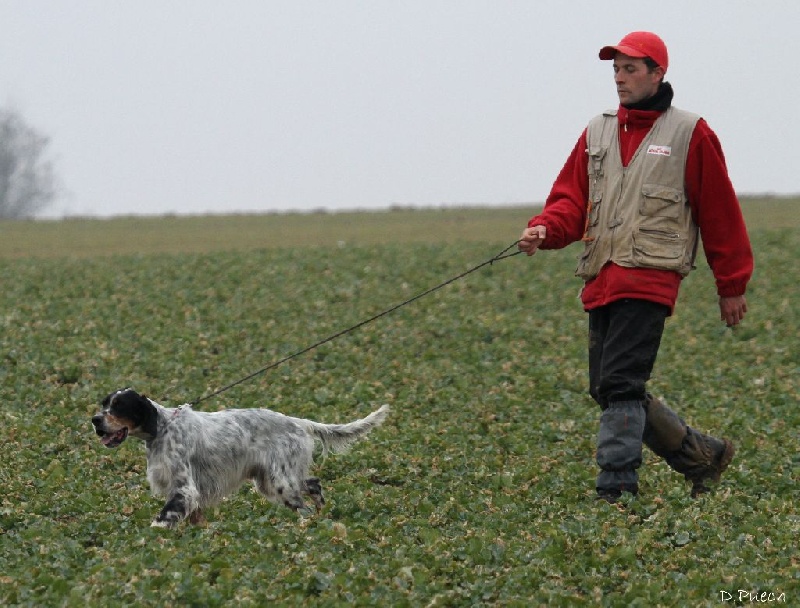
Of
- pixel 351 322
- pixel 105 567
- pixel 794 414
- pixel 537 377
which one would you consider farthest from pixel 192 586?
pixel 351 322

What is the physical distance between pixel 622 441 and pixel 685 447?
0.86 meters

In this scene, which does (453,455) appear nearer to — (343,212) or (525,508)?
(525,508)

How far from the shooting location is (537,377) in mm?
15023

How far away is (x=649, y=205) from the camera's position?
830 centimetres

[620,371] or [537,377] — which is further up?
[620,371]

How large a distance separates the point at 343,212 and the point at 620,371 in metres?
38.6

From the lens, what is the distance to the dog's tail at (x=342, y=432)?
371 inches

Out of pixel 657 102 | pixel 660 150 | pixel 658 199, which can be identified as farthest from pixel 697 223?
pixel 657 102

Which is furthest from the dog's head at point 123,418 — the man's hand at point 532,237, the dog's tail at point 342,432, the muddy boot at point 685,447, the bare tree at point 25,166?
the bare tree at point 25,166

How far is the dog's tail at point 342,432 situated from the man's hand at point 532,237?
5.87ft

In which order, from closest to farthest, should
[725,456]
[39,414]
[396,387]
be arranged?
[725,456] < [39,414] < [396,387]

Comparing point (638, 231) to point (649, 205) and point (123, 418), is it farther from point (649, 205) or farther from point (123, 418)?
point (123, 418)

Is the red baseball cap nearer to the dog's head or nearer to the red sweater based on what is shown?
the red sweater

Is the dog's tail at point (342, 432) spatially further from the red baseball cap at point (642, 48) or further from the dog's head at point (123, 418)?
the red baseball cap at point (642, 48)
